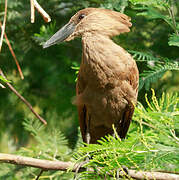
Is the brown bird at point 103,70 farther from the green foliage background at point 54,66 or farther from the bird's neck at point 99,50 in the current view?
the green foliage background at point 54,66

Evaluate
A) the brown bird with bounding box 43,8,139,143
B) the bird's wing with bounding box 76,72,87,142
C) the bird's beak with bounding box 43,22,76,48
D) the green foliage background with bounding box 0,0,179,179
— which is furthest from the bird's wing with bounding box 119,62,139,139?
the bird's beak with bounding box 43,22,76,48

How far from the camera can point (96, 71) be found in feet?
9.20

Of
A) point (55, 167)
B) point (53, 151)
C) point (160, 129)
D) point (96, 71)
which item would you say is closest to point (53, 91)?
point (53, 151)

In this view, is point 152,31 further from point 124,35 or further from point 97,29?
point 97,29

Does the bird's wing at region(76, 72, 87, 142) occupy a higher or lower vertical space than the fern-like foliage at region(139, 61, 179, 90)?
lower

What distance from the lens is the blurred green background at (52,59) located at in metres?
3.66

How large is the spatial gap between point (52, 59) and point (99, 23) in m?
1.36

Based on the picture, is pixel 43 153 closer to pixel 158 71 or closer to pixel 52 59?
pixel 52 59

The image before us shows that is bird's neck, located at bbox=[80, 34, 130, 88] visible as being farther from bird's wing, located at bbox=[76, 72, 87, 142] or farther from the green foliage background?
the green foliage background

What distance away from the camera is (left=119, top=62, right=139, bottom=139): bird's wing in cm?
296

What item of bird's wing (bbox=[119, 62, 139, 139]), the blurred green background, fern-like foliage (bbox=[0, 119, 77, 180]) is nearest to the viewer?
bird's wing (bbox=[119, 62, 139, 139])

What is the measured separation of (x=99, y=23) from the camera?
301 centimetres

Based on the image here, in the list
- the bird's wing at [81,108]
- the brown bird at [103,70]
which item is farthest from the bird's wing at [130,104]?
the bird's wing at [81,108]

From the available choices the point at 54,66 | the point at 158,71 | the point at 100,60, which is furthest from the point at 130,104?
the point at 54,66
